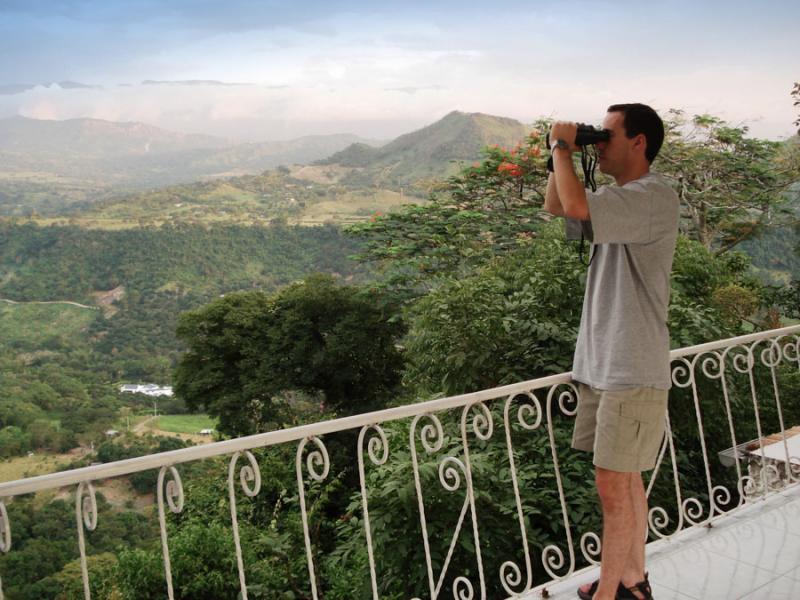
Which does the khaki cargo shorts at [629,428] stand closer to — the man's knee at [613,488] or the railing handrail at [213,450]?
the man's knee at [613,488]

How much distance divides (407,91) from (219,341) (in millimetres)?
35682

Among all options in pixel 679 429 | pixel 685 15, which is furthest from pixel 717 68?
pixel 679 429

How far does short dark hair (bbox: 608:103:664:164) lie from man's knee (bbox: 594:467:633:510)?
0.74 meters

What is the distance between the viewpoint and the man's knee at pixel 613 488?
1.67m

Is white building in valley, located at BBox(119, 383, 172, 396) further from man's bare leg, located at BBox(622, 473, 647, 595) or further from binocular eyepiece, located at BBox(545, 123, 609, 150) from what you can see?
binocular eyepiece, located at BBox(545, 123, 609, 150)

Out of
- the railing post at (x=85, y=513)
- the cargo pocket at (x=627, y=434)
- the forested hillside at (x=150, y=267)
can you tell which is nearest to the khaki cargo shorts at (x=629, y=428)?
the cargo pocket at (x=627, y=434)

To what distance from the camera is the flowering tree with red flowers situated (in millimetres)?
11703

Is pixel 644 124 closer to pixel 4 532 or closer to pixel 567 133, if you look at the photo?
pixel 567 133

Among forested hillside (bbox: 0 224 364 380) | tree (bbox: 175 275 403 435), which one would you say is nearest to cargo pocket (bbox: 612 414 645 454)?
tree (bbox: 175 275 403 435)

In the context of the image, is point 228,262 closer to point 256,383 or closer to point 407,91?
point 256,383

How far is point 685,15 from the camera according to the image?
49.1ft

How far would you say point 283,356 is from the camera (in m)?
14.5

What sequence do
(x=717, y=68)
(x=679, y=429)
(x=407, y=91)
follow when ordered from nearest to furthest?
(x=679, y=429), (x=717, y=68), (x=407, y=91)

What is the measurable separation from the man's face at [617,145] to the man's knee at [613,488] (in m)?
0.71
